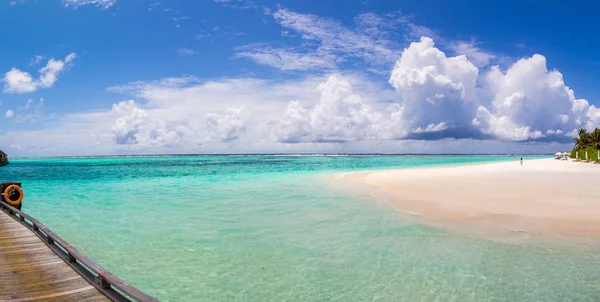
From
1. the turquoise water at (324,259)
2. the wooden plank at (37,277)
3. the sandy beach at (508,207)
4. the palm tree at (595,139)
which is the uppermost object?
the palm tree at (595,139)

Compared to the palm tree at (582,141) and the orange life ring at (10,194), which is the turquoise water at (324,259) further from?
the palm tree at (582,141)

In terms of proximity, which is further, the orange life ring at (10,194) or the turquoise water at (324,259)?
the orange life ring at (10,194)

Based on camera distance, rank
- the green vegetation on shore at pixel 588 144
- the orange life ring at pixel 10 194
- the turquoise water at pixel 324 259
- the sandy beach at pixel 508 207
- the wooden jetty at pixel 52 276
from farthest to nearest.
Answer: the green vegetation on shore at pixel 588 144
the orange life ring at pixel 10 194
the sandy beach at pixel 508 207
the turquoise water at pixel 324 259
the wooden jetty at pixel 52 276

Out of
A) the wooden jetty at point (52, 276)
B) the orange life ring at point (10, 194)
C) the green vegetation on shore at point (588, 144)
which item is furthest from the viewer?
the green vegetation on shore at point (588, 144)

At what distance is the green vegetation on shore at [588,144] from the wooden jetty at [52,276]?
277 ft

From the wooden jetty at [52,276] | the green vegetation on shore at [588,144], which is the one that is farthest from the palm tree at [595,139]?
the wooden jetty at [52,276]

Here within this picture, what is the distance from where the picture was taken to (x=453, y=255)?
11.5 metres

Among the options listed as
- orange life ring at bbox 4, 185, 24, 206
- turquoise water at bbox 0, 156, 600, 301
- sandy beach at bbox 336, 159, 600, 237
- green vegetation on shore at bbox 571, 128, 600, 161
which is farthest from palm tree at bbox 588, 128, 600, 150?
orange life ring at bbox 4, 185, 24, 206

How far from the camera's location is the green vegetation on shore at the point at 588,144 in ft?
226

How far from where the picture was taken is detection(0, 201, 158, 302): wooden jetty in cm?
669

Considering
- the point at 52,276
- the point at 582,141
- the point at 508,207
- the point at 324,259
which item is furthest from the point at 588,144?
the point at 52,276

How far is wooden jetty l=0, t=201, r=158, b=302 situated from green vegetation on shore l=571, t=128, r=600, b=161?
277 feet

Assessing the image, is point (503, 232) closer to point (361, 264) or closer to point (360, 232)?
point (360, 232)

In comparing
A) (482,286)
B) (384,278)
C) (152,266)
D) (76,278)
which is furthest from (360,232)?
(76,278)
